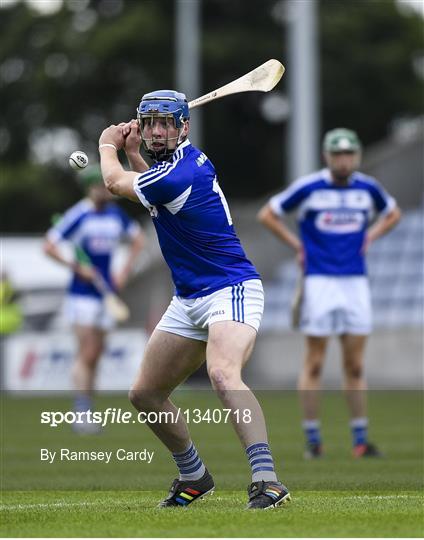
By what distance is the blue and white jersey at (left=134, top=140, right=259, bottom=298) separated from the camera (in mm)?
7820

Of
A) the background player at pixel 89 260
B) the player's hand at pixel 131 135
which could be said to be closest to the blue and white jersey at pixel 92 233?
the background player at pixel 89 260

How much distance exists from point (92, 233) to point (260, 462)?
7762 millimetres

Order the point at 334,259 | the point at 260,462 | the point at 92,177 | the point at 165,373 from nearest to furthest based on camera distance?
the point at 260,462 → the point at 165,373 → the point at 334,259 → the point at 92,177

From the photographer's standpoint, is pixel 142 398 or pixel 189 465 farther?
pixel 189 465

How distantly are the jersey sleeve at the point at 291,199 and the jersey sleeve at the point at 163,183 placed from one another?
177 inches

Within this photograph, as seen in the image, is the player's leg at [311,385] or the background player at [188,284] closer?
the background player at [188,284]

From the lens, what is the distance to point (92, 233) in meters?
15.1

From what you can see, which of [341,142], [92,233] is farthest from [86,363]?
[341,142]

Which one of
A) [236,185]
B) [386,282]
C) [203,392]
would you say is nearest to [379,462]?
[203,392]

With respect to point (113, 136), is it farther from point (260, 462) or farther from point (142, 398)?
point (260, 462)

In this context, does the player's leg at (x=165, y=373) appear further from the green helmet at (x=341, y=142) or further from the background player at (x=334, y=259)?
the green helmet at (x=341, y=142)

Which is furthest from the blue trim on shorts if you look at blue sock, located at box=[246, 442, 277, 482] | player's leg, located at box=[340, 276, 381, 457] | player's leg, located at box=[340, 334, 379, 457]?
player's leg, located at box=[340, 276, 381, 457]

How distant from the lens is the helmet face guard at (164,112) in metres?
7.92

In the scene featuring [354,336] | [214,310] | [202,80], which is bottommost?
[354,336]
